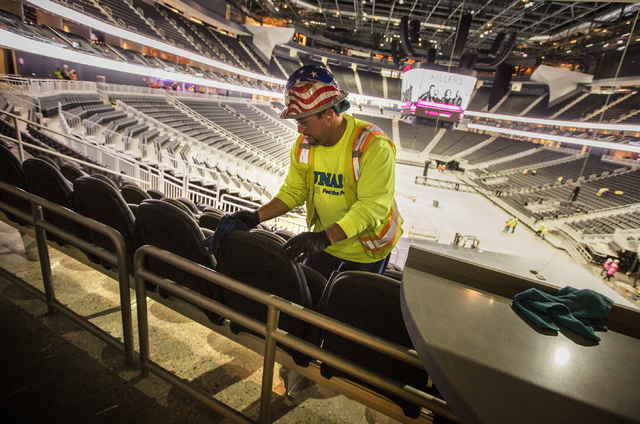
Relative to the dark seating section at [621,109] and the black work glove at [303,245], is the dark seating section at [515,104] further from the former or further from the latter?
the black work glove at [303,245]

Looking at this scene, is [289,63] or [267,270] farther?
[289,63]

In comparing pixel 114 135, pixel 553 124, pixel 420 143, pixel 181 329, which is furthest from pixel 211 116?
pixel 553 124

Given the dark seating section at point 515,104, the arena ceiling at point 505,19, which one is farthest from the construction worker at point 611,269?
the dark seating section at point 515,104

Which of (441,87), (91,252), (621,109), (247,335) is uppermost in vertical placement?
(621,109)

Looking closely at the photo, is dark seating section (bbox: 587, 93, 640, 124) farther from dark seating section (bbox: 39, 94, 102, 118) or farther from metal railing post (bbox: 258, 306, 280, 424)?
dark seating section (bbox: 39, 94, 102, 118)

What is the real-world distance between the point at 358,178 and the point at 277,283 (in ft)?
2.51

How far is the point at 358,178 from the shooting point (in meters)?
1.64

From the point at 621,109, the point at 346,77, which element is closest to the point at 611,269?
the point at 621,109

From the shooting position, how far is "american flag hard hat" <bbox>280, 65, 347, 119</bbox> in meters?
1.52

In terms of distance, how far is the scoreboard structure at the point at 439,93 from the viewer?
19516mm

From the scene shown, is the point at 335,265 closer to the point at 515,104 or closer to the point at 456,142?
the point at 456,142

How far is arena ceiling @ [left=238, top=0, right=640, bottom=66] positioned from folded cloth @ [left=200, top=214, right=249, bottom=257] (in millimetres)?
15852

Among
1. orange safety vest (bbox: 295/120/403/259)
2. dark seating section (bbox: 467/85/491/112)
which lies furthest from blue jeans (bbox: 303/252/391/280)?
dark seating section (bbox: 467/85/491/112)

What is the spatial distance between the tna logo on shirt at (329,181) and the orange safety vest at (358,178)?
0.04 m
